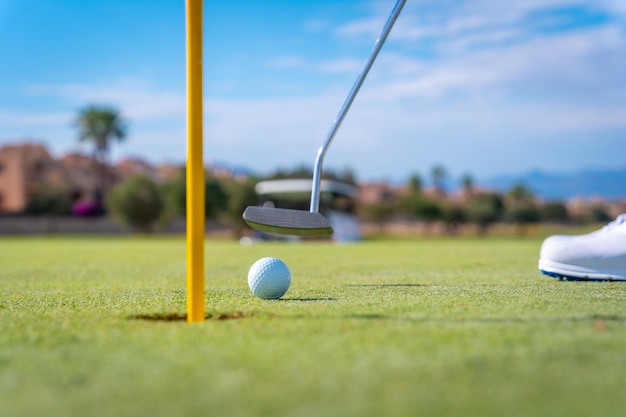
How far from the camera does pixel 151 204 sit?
1770 inches

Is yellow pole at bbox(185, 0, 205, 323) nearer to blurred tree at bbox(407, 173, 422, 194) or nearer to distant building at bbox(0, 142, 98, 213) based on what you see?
distant building at bbox(0, 142, 98, 213)

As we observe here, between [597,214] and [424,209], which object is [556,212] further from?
[424,209]

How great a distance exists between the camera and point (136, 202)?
4441cm

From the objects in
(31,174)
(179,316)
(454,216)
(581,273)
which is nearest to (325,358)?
(179,316)

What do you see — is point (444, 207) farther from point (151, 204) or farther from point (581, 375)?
point (581, 375)

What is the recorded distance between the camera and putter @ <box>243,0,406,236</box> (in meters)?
4.62

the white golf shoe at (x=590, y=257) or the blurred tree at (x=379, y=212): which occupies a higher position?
the white golf shoe at (x=590, y=257)

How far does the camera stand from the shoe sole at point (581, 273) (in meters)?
6.16

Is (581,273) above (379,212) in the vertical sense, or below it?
above

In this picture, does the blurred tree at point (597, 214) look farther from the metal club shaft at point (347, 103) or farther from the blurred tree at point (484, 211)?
the metal club shaft at point (347, 103)

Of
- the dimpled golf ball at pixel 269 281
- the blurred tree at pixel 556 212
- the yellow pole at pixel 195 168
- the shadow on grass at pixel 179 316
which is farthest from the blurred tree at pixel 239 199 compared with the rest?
the yellow pole at pixel 195 168

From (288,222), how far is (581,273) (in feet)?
10.9

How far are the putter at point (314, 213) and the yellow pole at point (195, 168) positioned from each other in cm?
71

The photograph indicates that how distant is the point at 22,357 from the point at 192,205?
4.29 ft
